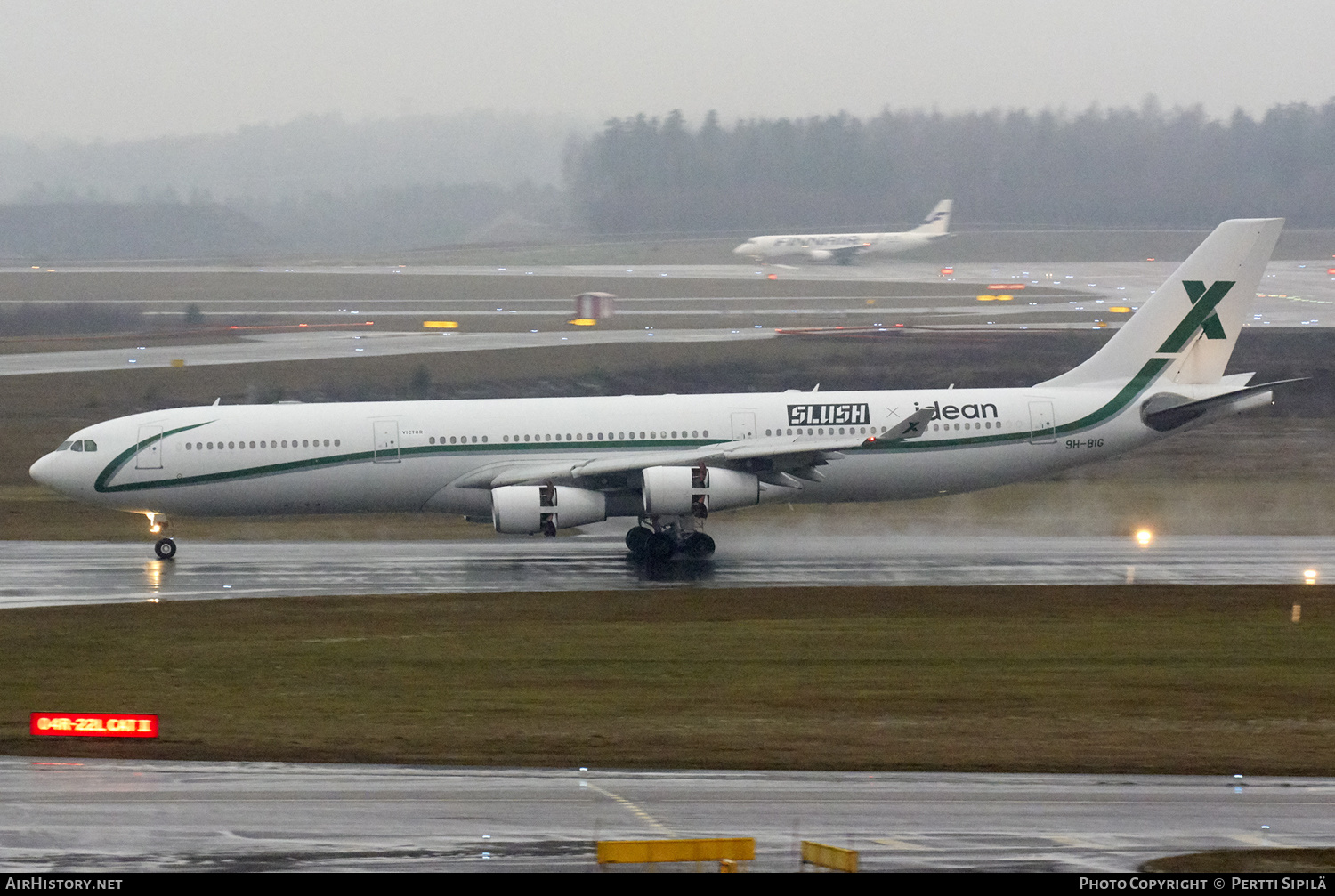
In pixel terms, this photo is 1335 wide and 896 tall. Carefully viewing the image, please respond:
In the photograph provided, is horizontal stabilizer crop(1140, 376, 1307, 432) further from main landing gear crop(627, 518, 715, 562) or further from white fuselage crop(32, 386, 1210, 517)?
main landing gear crop(627, 518, 715, 562)

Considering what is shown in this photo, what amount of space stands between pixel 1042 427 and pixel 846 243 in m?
58.6

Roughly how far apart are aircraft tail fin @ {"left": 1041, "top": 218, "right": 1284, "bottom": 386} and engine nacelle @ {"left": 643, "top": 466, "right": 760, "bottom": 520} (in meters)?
9.32

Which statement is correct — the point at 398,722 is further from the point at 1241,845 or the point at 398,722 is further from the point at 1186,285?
the point at 1186,285

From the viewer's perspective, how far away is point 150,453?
1245 inches

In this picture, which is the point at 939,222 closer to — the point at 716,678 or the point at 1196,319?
the point at 1196,319

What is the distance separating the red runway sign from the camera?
675 inches

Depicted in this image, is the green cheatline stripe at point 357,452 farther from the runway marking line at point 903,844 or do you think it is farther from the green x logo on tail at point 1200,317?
the runway marking line at point 903,844

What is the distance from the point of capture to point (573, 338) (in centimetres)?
6100

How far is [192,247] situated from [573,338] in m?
55.6

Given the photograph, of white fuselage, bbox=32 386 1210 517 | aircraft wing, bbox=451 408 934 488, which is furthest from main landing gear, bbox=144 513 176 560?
aircraft wing, bbox=451 408 934 488

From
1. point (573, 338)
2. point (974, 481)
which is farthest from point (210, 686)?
point (573, 338)

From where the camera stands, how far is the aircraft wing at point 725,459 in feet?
97.8

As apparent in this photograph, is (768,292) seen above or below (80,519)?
above
